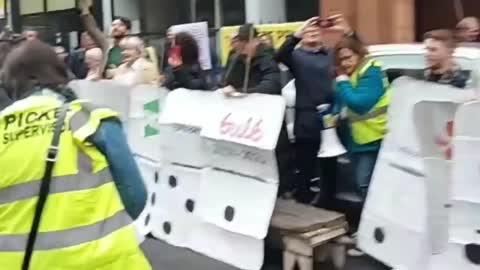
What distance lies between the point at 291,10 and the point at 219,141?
9.04 meters

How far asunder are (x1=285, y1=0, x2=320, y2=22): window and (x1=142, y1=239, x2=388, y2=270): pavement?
8211mm

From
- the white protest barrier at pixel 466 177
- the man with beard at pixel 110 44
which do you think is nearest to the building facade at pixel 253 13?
the man with beard at pixel 110 44

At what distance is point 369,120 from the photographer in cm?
717

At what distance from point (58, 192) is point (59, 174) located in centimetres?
7

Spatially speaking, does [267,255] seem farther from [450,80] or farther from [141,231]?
[450,80]

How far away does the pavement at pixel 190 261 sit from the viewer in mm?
7098

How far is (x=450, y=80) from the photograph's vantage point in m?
6.32

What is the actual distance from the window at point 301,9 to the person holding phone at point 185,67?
285 inches

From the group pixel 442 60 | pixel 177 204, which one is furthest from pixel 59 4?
pixel 442 60

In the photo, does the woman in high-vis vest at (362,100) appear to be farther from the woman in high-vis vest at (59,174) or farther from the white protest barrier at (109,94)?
the woman in high-vis vest at (59,174)

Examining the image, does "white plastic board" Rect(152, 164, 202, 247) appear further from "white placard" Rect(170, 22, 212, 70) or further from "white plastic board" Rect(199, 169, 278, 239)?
"white placard" Rect(170, 22, 212, 70)

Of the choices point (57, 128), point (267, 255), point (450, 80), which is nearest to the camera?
point (57, 128)

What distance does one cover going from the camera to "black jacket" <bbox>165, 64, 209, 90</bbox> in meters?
8.07

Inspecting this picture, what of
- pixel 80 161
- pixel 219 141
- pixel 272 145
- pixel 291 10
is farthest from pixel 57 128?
pixel 291 10
